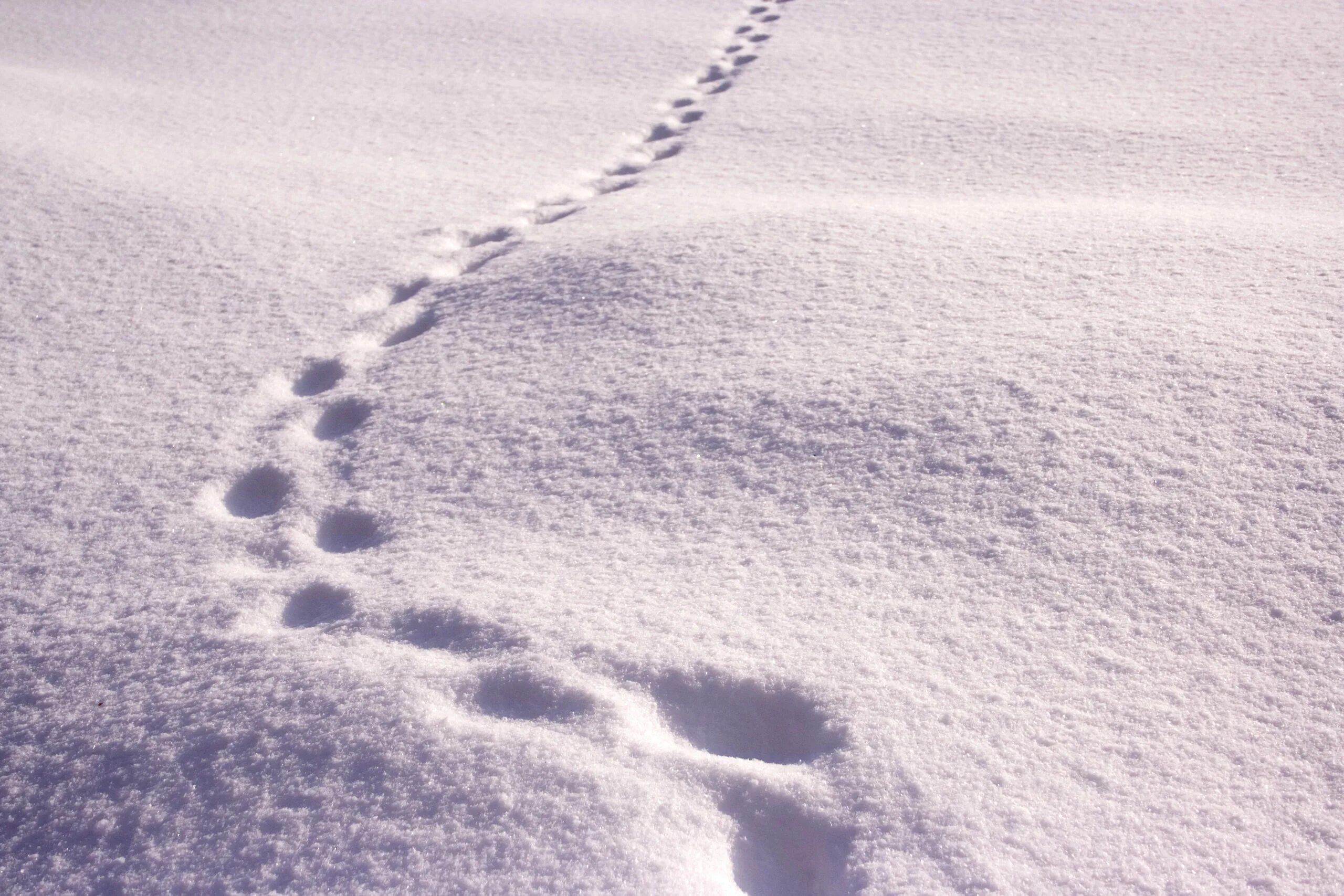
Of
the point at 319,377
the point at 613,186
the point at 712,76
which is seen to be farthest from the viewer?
the point at 712,76

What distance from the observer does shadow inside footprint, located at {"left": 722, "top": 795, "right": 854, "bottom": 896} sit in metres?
1.02

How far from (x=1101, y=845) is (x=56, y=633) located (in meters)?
1.35

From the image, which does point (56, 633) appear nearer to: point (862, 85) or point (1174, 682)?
point (1174, 682)

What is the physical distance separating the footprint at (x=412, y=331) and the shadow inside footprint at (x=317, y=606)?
79 centimetres

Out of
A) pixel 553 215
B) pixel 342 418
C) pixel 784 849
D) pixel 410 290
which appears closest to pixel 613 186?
pixel 553 215

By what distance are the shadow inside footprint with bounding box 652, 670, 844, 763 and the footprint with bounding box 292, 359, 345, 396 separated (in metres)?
1.11

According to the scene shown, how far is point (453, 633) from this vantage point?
52.3 inches

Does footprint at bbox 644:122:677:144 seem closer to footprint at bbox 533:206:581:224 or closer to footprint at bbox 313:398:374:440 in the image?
footprint at bbox 533:206:581:224

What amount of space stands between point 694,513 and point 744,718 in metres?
0.40

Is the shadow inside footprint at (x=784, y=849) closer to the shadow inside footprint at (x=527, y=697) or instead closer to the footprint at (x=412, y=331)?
the shadow inside footprint at (x=527, y=697)

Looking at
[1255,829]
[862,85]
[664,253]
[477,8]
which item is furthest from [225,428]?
[477,8]

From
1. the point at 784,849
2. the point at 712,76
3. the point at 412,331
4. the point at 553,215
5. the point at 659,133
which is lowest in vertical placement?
the point at 784,849

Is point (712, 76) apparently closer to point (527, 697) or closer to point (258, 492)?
point (258, 492)

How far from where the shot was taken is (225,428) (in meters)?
1.84
